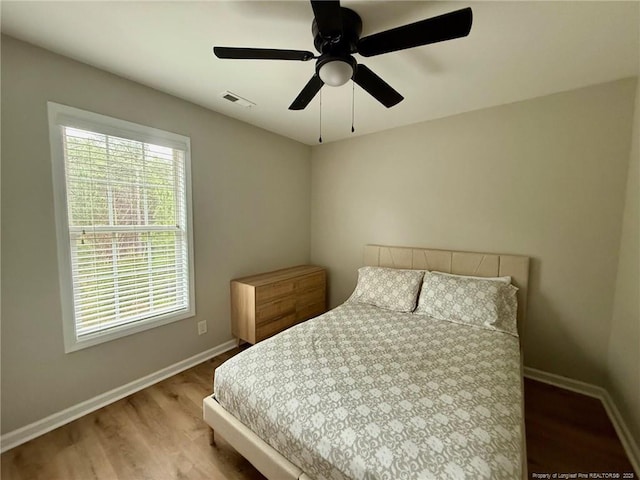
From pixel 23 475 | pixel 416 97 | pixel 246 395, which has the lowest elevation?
pixel 23 475

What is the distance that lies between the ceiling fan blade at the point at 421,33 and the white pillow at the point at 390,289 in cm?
184

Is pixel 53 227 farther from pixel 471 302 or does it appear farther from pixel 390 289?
pixel 471 302

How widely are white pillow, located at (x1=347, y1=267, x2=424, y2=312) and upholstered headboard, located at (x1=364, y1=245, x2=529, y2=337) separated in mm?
228

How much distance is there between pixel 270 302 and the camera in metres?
2.63

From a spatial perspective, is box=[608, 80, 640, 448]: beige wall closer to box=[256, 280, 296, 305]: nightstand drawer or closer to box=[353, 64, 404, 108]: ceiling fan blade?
box=[353, 64, 404, 108]: ceiling fan blade

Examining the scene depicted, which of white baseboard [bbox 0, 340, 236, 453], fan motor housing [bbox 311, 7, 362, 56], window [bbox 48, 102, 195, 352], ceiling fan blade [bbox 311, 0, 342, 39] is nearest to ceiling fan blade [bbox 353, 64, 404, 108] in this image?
fan motor housing [bbox 311, 7, 362, 56]

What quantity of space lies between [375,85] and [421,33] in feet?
1.35

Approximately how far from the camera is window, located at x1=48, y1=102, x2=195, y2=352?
67.6 inches

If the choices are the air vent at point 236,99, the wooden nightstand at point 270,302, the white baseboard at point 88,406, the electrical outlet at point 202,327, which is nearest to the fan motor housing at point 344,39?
the air vent at point 236,99

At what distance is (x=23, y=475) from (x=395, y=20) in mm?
3116

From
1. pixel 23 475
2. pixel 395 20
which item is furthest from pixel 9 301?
pixel 395 20

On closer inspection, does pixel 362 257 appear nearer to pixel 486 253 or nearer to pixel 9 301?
pixel 486 253

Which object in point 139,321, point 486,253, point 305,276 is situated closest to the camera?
point 139,321

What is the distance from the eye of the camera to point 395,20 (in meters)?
1.37
